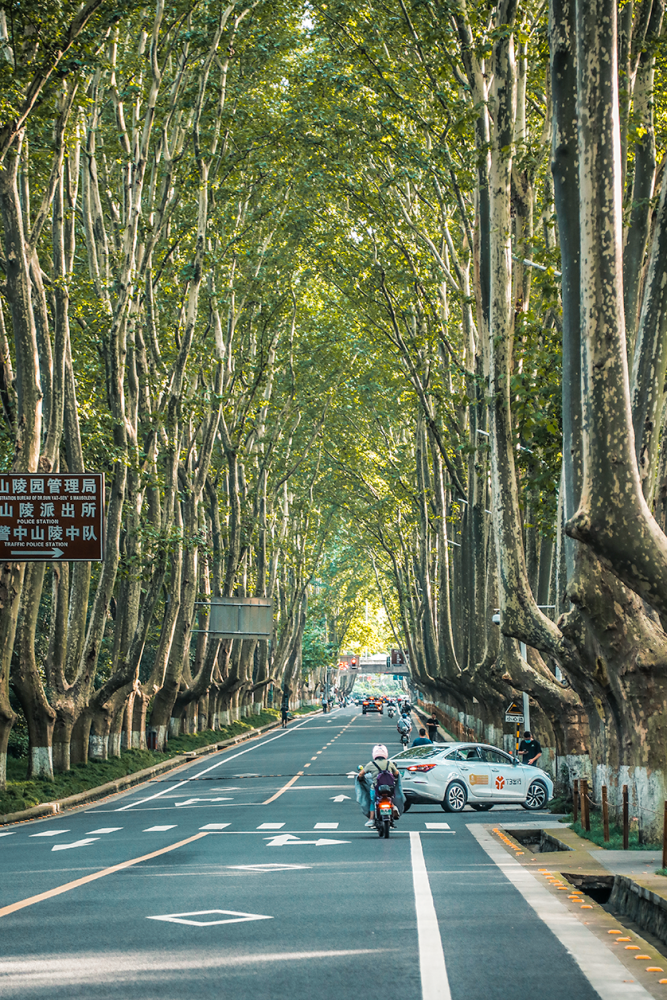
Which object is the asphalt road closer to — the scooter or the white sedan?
the scooter

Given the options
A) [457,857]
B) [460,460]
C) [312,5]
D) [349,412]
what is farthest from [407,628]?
[457,857]

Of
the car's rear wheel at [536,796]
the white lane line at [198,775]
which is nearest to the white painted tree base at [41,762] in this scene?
the white lane line at [198,775]

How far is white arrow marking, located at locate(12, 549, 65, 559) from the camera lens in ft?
70.7

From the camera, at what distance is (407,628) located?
7400 cm

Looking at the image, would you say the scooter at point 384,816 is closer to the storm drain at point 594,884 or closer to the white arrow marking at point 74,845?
the white arrow marking at point 74,845

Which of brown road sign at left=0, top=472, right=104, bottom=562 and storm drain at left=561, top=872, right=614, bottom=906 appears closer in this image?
storm drain at left=561, top=872, right=614, bottom=906

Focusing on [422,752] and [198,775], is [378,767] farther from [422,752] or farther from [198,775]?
[198,775]

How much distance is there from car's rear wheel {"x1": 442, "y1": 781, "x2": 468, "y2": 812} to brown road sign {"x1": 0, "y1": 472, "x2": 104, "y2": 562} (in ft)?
27.4

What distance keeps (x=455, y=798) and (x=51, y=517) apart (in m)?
9.67

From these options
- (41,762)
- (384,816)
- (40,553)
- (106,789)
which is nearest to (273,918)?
(384,816)

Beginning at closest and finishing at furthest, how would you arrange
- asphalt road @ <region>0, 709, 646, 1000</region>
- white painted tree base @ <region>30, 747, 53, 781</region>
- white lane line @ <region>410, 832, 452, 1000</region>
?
1. white lane line @ <region>410, 832, 452, 1000</region>
2. asphalt road @ <region>0, 709, 646, 1000</region>
3. white painted tree base @ <region>30, 747, 53, 781</region>

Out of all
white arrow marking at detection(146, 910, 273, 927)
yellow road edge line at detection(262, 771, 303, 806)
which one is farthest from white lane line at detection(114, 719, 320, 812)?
white arrow marking at detection(146, 910, 273, 927)

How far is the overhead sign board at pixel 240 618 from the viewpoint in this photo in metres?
42.1

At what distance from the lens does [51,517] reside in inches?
859
